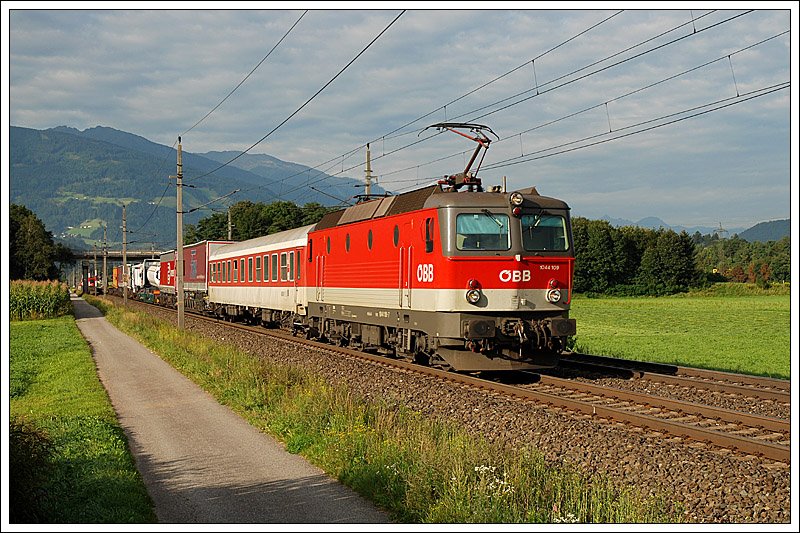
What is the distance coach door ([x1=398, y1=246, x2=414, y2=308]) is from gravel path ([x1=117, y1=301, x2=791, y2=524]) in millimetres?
1812

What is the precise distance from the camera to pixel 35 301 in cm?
4978

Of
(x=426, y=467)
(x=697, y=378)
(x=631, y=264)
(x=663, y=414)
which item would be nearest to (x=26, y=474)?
(x=426, y=467)

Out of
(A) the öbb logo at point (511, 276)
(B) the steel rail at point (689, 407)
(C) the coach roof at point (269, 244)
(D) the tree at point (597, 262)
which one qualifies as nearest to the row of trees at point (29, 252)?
(C) the coach roof at point (269, 244)

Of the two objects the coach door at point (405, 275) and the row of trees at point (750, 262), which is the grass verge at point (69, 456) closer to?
Answer: the coach door at point (405, 275)

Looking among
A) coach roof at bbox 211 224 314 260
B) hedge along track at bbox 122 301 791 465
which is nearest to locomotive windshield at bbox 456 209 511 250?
hedge along track at bbox 122 301 791 465

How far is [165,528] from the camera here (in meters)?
6.02

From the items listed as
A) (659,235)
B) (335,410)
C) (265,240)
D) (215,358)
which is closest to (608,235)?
(659,235)

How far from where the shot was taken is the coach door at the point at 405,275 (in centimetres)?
1727

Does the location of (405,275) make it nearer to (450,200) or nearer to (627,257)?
(450,200)

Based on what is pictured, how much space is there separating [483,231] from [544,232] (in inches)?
54.4

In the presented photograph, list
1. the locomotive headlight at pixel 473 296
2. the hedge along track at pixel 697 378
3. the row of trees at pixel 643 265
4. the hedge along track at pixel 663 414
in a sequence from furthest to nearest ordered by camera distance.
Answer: the row of trees at pixel 643 265, the locomotive headlight at pixel 473 296, the hedge along track at pixel 697 378, the hedge along track at pixel 663 414

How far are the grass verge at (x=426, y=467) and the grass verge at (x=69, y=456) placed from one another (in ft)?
7.48

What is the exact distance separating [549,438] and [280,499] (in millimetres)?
4278

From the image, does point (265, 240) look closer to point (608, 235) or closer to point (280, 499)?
point (280, 499)
